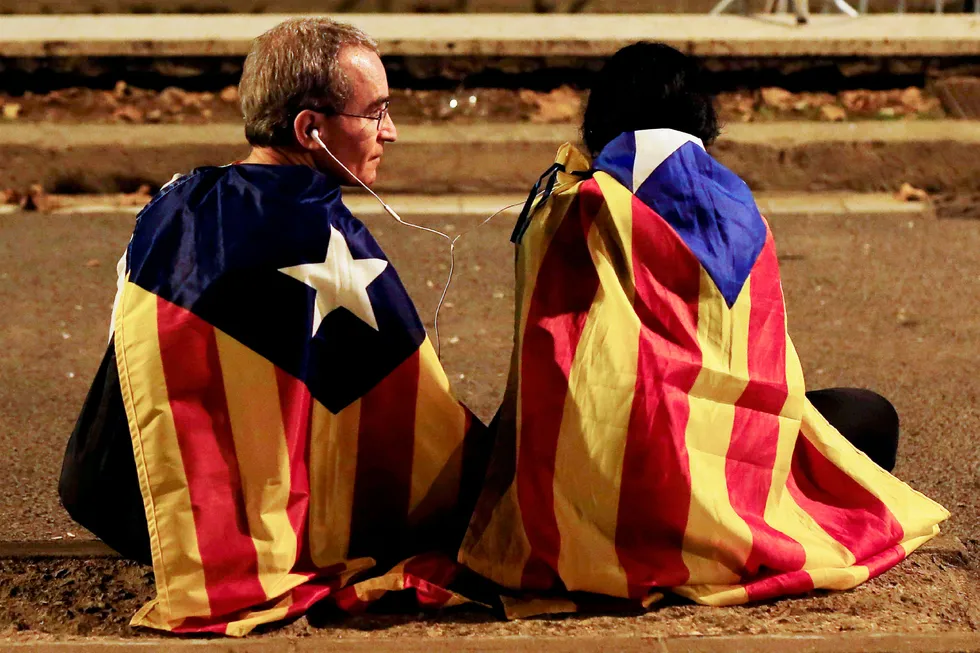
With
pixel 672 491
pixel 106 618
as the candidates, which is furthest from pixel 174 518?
pixel 672 491

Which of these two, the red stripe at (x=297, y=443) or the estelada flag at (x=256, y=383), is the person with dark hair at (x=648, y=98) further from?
the red stripe at (x=297, y=443)

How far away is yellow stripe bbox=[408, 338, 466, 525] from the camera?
8.93 feet

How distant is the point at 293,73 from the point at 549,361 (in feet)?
2.45

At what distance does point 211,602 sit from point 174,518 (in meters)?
0.18

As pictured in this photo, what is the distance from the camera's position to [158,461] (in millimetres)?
2518

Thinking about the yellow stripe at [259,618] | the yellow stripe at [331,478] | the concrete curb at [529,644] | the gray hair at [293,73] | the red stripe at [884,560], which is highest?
the gray hair at [293,73]

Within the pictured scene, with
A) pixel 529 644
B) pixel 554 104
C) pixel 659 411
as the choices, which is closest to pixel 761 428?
pixel 659 411

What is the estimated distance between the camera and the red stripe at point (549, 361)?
2658 mm

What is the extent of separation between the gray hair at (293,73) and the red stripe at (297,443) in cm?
49

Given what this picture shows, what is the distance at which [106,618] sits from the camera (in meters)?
2.72

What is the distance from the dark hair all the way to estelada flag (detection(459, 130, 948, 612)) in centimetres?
7

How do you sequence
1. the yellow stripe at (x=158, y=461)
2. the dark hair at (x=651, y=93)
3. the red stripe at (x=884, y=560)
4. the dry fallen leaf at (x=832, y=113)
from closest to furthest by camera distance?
the yellow stripe at (x=158, y=461)
the dark hair at (x=651, y=93)
the red stripe at (x=884, y=560)
the dry fallen leaf at (x=832, y=113)

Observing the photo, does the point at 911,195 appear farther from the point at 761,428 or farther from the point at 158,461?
the point at 158,461

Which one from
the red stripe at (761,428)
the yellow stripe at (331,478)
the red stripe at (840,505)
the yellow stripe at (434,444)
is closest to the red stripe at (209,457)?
the yellow stripe at (331,478)
